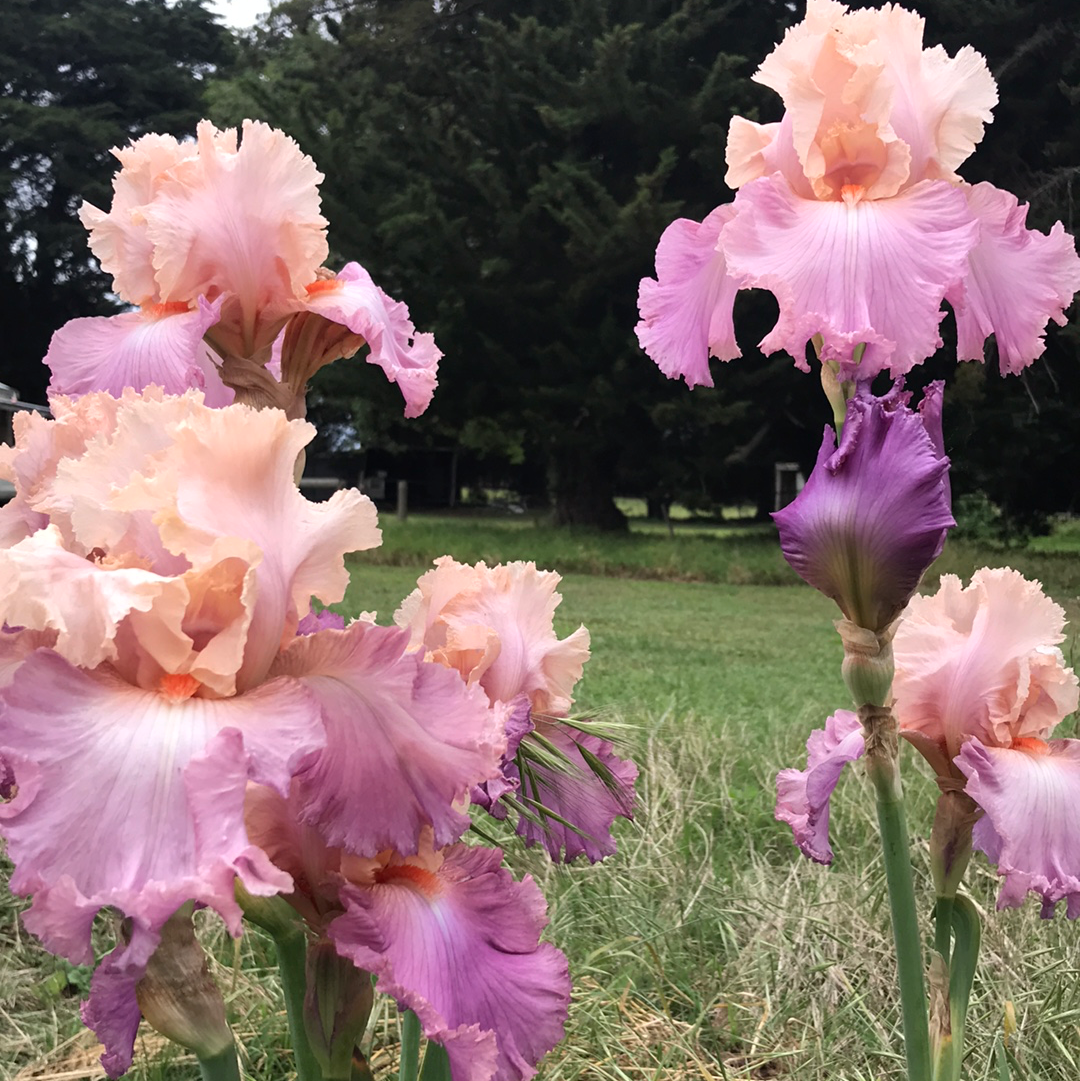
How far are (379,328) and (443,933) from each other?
54 centimetres

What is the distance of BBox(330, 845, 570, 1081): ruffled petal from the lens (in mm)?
648

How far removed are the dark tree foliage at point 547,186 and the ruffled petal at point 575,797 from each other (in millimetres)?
9929

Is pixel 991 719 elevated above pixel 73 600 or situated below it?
below

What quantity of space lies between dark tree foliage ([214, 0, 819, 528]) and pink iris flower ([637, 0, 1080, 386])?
9.71m

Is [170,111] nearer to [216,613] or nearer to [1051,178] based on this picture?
[1051,178]

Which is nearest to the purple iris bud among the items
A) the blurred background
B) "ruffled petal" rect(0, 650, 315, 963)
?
"ruffled petal" rect(0, 650, 315, 963)

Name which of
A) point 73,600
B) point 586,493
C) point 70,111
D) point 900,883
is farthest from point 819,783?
point 70,111

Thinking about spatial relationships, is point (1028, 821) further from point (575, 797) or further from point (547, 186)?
point (547, 186)

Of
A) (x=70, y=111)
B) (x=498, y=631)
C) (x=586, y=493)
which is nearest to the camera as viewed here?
(x=498, y=631)

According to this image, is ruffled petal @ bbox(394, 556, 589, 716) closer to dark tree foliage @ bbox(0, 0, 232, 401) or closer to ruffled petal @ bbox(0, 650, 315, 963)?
ruffled petal @ bbox(0, 650, 315, 963)

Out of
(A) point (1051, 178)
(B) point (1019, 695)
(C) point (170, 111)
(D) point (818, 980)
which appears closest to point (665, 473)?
(A) point (1051, 178)

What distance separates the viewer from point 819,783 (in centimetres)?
107

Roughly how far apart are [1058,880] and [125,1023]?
0.78 meters

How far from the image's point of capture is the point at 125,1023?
697mm
